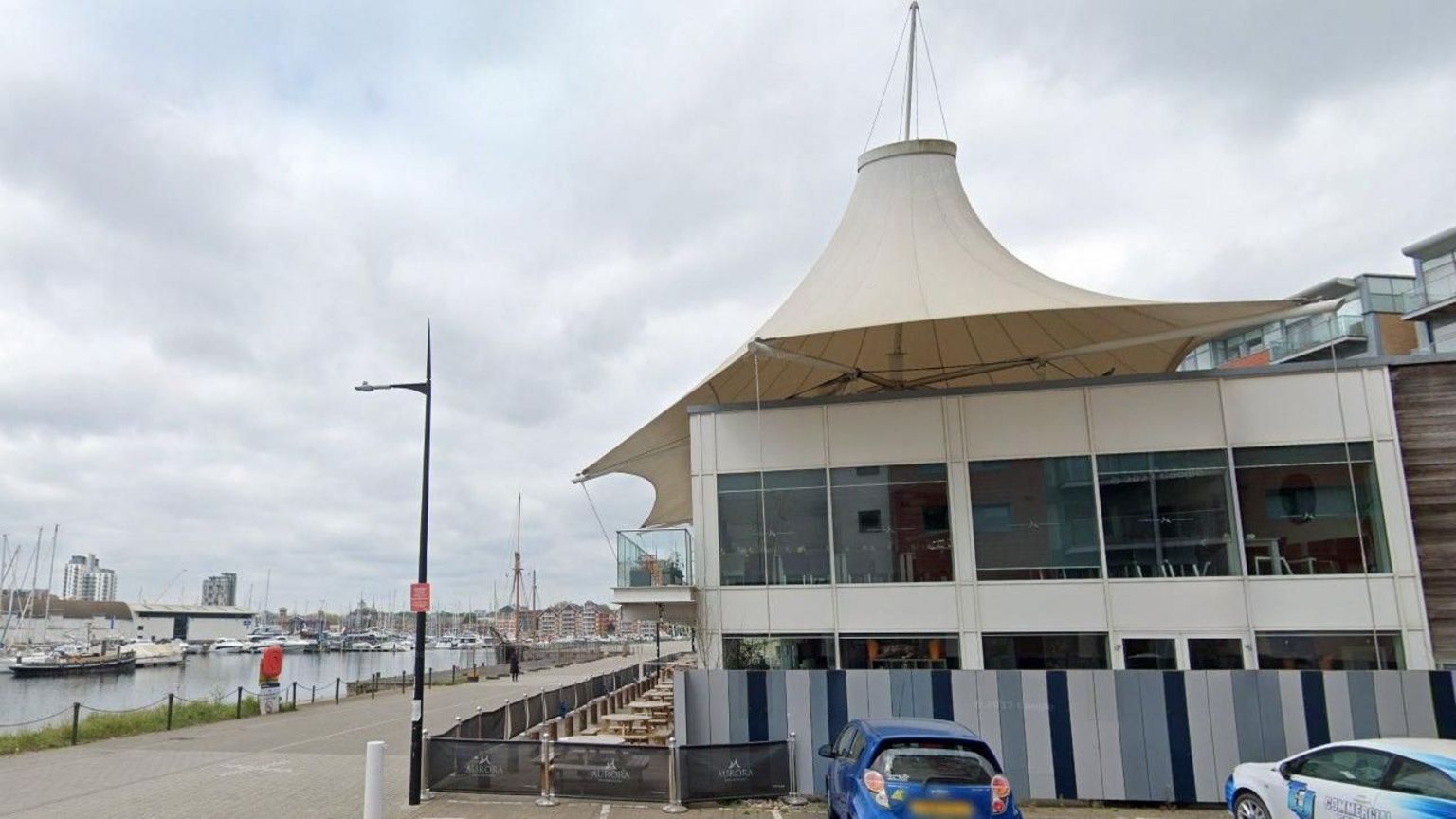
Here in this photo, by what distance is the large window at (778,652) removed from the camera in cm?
1773

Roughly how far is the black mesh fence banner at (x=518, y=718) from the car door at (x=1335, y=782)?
13798 mm

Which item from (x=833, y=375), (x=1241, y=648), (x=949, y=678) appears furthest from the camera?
(x=833, y=375)

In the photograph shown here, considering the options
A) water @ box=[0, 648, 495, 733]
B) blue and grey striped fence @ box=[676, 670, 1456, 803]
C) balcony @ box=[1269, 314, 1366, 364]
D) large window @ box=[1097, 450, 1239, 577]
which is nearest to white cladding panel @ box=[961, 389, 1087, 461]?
large window @ box=[1097, 450, 1239, 577]

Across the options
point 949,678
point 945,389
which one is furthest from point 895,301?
point 949,678

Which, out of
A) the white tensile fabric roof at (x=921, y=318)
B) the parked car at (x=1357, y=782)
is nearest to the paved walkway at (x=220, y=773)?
the white tensile fabric roof at (x=921, y=318)

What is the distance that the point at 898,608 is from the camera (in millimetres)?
17500

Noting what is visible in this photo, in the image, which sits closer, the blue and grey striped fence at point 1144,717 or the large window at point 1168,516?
the blue and grey striped fence at point 1144,717

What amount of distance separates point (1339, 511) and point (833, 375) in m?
10.9

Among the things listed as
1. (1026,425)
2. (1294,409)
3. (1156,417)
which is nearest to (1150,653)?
(1156,417)

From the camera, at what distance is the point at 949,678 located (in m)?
14.5

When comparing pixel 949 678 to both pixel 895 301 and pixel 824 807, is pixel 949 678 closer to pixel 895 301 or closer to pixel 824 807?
pixel 824 807

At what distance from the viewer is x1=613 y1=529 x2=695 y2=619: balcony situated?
61.7 ft

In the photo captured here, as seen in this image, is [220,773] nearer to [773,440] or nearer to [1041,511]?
[773,440]

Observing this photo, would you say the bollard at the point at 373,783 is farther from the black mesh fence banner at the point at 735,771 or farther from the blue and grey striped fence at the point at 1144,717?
the blue and grey striped fence at the point at 1144,717
